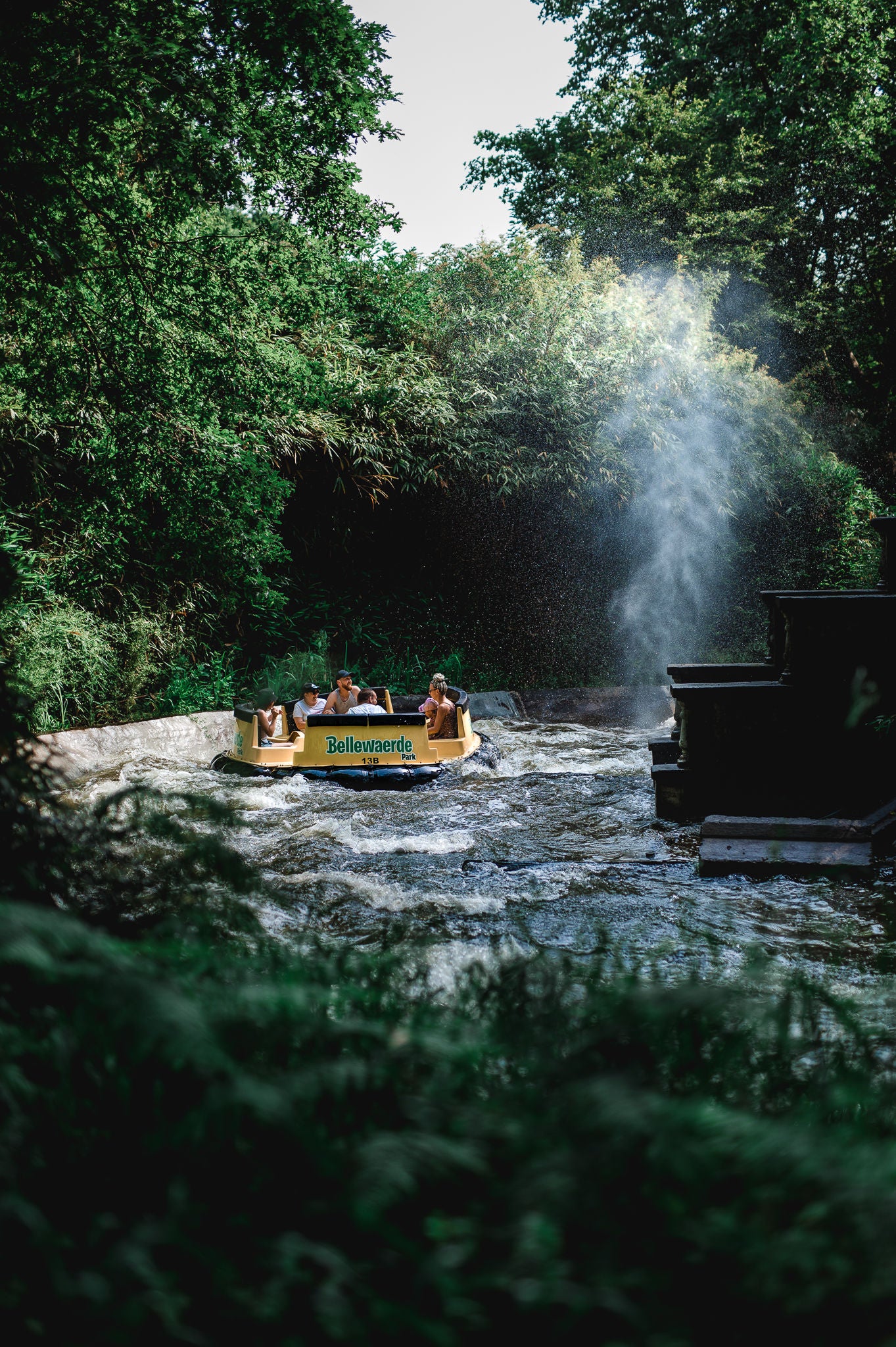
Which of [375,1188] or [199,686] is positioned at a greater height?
[199,686]

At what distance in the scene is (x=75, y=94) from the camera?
6238 mm

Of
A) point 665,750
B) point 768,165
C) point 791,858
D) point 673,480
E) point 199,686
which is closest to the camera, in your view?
point 791,858

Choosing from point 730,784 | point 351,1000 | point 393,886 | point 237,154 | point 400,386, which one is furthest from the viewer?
point 400,386

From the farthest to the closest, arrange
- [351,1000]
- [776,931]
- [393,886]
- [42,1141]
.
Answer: [393,886]
[776,931]
[351,1000]
[42,1141]

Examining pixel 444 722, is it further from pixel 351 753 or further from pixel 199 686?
pixel 199 686

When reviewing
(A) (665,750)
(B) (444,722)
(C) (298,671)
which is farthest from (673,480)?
(A) (665,750)

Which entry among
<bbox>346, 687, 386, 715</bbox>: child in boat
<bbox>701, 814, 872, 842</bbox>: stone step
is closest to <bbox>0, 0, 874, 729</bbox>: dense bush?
<bbox>346, 687, 386, 715</bbox>: child in boat

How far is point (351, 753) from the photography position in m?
11.0

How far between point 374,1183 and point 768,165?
1068 inches

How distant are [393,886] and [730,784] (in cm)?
332

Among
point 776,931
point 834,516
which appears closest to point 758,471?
point 834,516

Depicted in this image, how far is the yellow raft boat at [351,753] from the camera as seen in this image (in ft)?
35.6

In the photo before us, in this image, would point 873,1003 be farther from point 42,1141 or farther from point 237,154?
point 237,154

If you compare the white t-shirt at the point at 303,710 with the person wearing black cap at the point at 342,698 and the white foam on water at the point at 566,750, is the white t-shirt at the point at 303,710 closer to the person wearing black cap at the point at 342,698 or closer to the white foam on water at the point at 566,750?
the person wearing black cap at the point at 342,698
